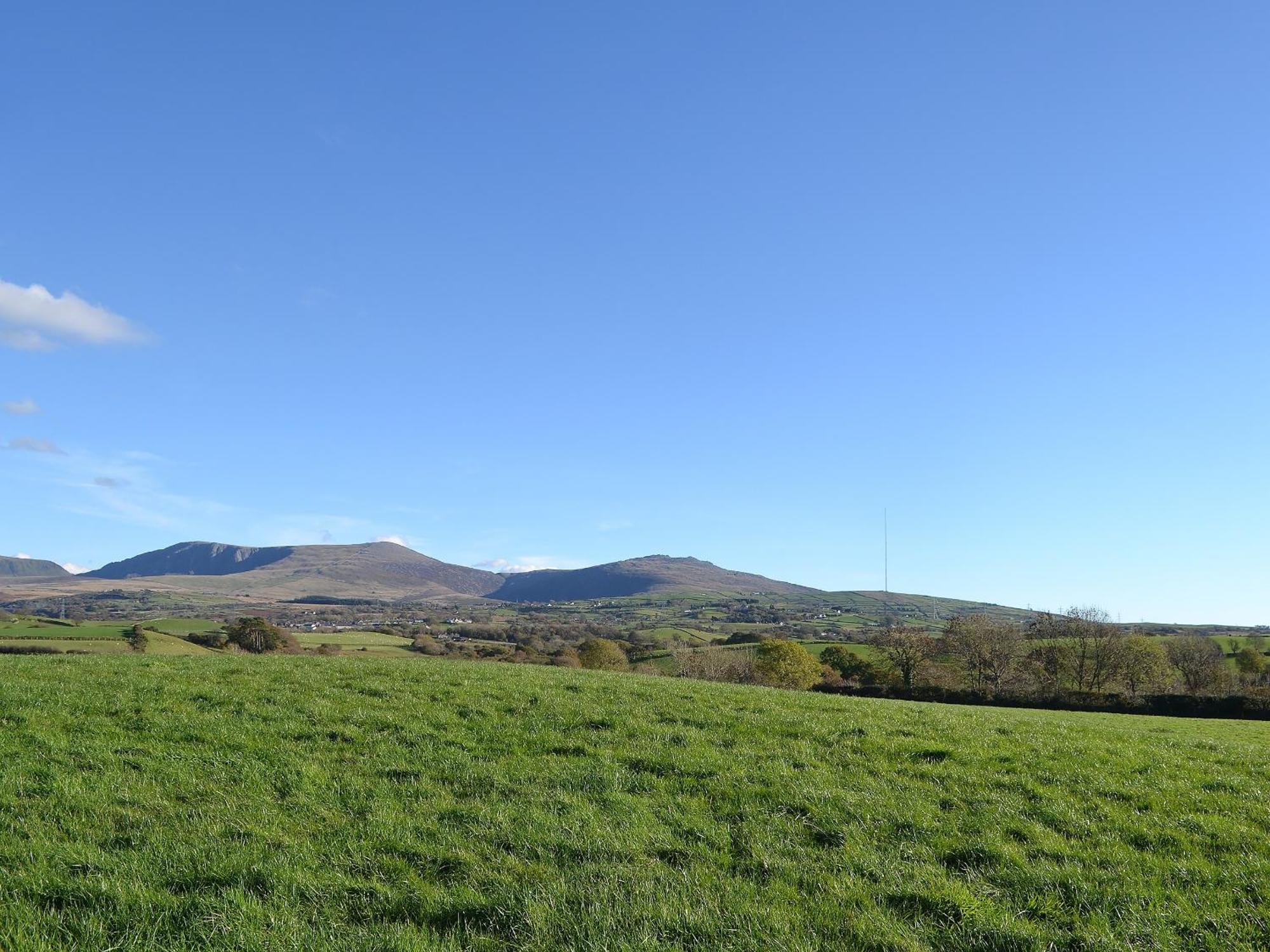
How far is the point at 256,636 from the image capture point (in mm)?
97875

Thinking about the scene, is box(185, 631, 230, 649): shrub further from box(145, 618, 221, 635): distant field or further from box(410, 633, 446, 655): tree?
box(410, 633, 446, 655): tree

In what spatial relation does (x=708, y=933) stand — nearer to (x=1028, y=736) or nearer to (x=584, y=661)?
(x=1028, y=736)

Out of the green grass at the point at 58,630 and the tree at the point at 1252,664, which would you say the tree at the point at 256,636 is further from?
the tree at the point at 1252,664

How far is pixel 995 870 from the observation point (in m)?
9.41

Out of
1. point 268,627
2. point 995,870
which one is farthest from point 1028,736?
point 268,627

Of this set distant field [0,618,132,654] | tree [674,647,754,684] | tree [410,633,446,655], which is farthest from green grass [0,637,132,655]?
tree [674,647,754,684]

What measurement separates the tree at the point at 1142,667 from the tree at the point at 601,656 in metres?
66.0

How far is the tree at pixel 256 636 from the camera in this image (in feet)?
320

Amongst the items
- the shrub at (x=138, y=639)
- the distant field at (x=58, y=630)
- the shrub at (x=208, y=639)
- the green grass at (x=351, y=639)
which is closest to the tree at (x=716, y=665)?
the green grass at (x=351, y=639)

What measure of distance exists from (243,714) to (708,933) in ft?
43.0

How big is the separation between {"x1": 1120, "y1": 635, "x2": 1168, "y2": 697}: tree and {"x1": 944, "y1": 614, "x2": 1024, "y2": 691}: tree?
12.6m

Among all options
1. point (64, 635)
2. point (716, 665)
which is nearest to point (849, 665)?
point (716, 665)

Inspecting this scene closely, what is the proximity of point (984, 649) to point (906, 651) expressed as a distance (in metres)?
9.53

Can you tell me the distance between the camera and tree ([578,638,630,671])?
105062 millimetres
